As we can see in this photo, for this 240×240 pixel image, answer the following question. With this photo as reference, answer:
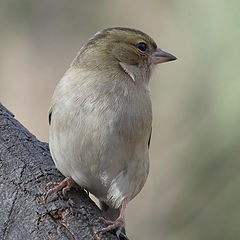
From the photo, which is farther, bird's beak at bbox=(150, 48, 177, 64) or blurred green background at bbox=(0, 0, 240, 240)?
blurred green background at bbox=(0, 0, 240, 240)

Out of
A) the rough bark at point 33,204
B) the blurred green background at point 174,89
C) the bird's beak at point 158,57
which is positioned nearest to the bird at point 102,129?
the rough bark at point 33,204

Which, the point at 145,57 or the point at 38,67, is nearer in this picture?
the point at 145,57

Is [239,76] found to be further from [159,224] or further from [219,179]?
[159,224]

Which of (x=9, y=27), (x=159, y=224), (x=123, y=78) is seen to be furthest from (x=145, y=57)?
(x=9, y=27)

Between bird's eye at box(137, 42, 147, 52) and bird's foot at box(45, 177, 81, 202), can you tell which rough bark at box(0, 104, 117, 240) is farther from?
bird's eye at box(137, 42, 147, 52)

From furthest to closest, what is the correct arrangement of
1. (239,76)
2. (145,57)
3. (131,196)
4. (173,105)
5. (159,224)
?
1. (173,105)
2. (159,224)
3. (239,76)
4. (145,57)
5. (131,196)

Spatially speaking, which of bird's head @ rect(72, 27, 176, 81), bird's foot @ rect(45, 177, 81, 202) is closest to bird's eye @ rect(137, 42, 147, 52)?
bird's head @ rect(72, 27, 176, 81)
